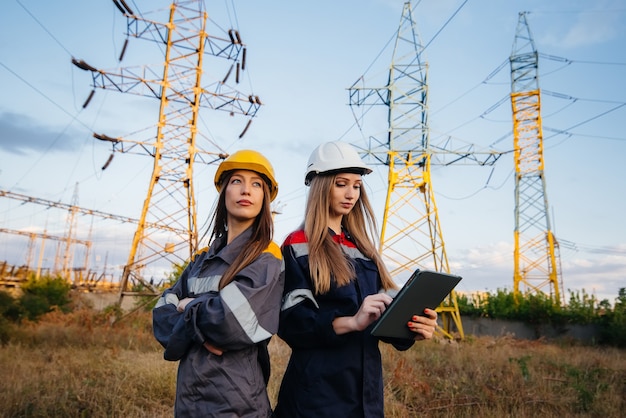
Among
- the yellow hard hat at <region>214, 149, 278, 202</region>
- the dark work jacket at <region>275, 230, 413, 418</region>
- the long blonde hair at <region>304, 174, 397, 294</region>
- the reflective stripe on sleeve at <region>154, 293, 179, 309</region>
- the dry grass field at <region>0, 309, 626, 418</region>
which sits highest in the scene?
the yellow hard hat at <region>214, 149, 278, 202</region>

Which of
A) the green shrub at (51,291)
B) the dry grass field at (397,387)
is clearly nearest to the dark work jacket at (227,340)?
the dry grass field at (397,387)

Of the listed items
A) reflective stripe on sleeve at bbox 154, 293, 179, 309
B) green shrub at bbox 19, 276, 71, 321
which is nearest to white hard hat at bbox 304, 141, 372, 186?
reflective stripe on sleeve at bbox 154, 293, 179, 309

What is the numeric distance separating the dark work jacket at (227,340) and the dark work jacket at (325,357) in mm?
93

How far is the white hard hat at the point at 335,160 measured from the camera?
90.5 inches

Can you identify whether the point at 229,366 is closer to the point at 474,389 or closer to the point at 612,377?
the point at 474,389

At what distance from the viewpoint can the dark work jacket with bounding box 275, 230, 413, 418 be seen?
6.24 ft

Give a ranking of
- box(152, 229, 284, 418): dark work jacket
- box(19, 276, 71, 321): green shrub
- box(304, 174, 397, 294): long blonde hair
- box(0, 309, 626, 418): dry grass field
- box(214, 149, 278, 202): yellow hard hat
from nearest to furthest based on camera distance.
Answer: box(152, 229, 284, 418): dark work jacket → box(304, 174, 397, 294): long blonde hair → box(214, 149, 278, 202): yellow hard hat → box(0, 309, 626, 418): dry grass field → box(19, 276, 71, 321): green shrub

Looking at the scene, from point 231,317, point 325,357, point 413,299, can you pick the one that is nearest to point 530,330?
point 325,357

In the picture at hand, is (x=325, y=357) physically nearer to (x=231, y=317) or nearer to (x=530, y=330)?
(x=231, y=317)

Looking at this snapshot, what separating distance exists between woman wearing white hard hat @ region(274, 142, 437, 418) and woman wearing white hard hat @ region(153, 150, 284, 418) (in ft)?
0.32

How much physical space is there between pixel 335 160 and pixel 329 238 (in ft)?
1.31

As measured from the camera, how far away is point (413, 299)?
1.74 m

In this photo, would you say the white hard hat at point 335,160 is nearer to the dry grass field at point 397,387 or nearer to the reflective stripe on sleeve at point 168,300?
the reflective stripe on sleeve at point 168,300

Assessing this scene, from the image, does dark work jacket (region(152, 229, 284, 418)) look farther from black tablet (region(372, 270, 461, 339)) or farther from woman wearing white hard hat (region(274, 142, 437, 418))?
black tablet (region(372, 270, 461, 339))
